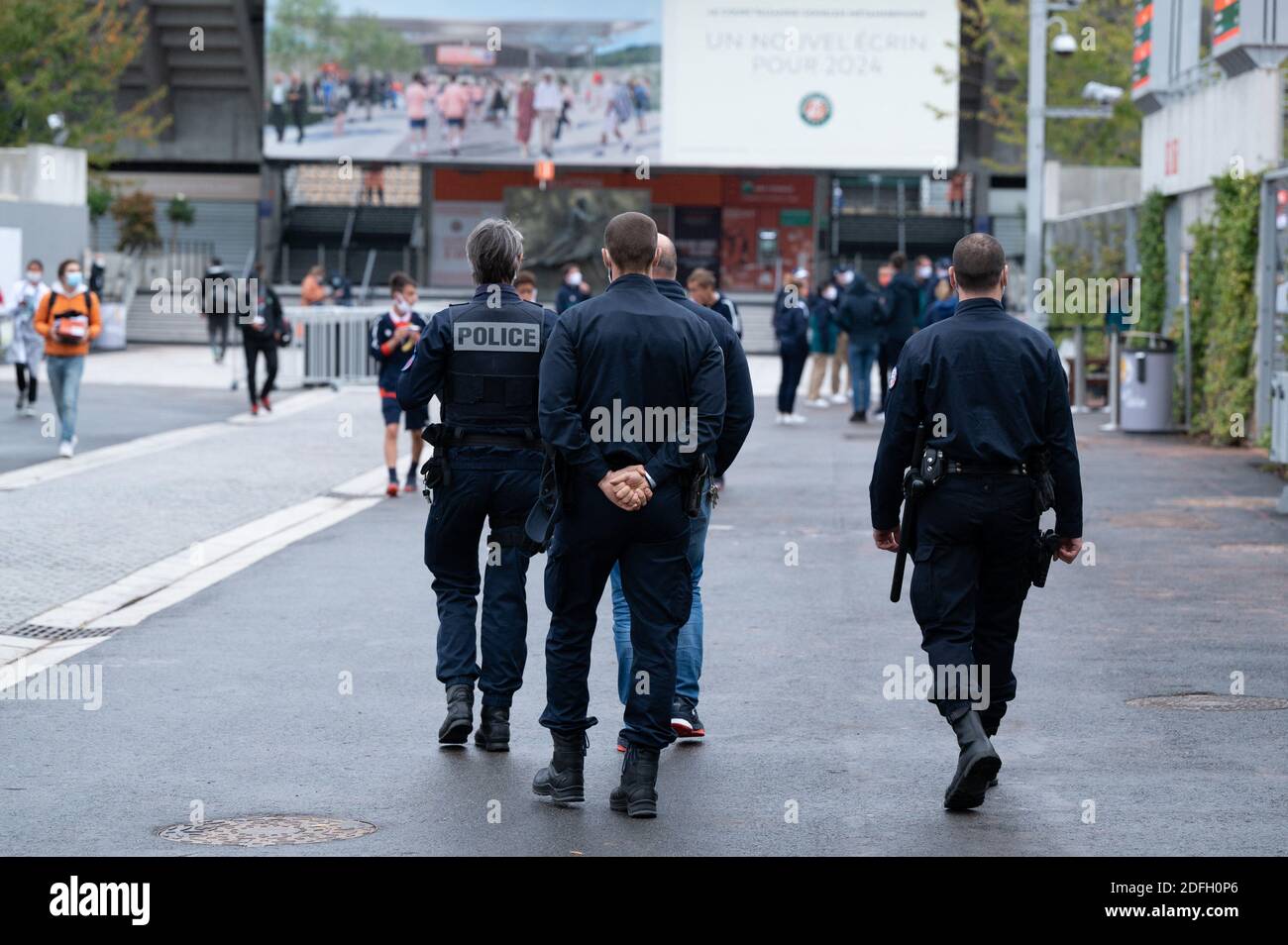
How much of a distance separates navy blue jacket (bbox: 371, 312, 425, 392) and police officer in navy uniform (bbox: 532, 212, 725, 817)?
9.68m

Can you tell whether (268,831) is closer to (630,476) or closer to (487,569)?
(630,476)

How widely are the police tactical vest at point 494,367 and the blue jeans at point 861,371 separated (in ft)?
57.8

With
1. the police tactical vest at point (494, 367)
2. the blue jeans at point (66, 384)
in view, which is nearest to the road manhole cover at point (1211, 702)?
the police tactical vest at point (494, 367)

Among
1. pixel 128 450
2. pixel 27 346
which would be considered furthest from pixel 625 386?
pixel 27 346

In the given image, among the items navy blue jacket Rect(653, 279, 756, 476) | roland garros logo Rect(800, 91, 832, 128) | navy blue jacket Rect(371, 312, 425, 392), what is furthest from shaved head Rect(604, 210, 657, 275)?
roland garros logo Rect(800, 91, 832, 128)

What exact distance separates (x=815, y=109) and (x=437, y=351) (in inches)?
1650

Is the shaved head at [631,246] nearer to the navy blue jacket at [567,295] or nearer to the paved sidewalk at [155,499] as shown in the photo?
the paved sidewalk at [155,499]

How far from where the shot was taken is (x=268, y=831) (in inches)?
251

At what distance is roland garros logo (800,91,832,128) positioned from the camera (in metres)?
48.4

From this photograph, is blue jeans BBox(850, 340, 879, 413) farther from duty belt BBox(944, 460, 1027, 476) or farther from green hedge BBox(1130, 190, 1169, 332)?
duty belt BBox(944, 460, 1027, 476)

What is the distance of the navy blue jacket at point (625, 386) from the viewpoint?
6.63 m

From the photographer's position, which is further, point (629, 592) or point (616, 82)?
point (616, 82)
